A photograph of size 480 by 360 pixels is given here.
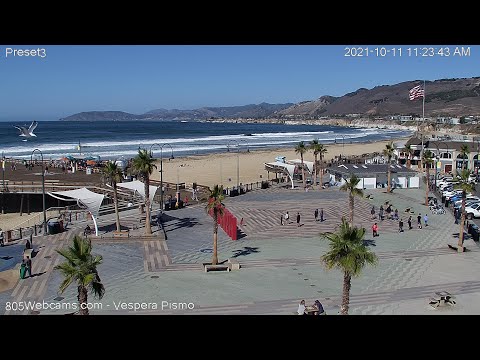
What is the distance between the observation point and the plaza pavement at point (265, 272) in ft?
51.9

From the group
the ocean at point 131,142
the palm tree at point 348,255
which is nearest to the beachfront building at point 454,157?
the palm tree at point 348,255

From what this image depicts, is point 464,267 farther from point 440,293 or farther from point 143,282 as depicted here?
point 143,282

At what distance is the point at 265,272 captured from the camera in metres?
19.1

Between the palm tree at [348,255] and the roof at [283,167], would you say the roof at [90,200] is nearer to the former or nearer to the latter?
the palm tree at [348,255]

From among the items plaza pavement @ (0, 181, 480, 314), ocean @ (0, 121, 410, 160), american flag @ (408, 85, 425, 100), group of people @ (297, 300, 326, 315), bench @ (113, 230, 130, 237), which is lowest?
plaza pavement @ (0, 181, 480, 314)

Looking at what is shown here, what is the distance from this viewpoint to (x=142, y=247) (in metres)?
22.4

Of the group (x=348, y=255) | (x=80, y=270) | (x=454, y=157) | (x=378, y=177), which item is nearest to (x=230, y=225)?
(x=348, y=255)

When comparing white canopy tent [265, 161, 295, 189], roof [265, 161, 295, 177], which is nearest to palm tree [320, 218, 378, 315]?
white canopy tent [265, 161, 295, 189]

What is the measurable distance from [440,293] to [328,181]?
97.0ft

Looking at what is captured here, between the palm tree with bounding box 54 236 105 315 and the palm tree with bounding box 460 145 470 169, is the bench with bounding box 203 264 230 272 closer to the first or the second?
the palm tree with bounding box 54 236 105 315

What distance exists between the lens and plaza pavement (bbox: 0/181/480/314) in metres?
15.8

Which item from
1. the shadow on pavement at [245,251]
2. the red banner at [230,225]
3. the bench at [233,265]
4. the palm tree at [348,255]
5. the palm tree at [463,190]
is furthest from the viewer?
the red banner at [230,225]

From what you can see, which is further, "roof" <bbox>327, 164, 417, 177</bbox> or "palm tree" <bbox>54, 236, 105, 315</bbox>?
"roof" <bbox>327, 164, 417, 177</bbox>
